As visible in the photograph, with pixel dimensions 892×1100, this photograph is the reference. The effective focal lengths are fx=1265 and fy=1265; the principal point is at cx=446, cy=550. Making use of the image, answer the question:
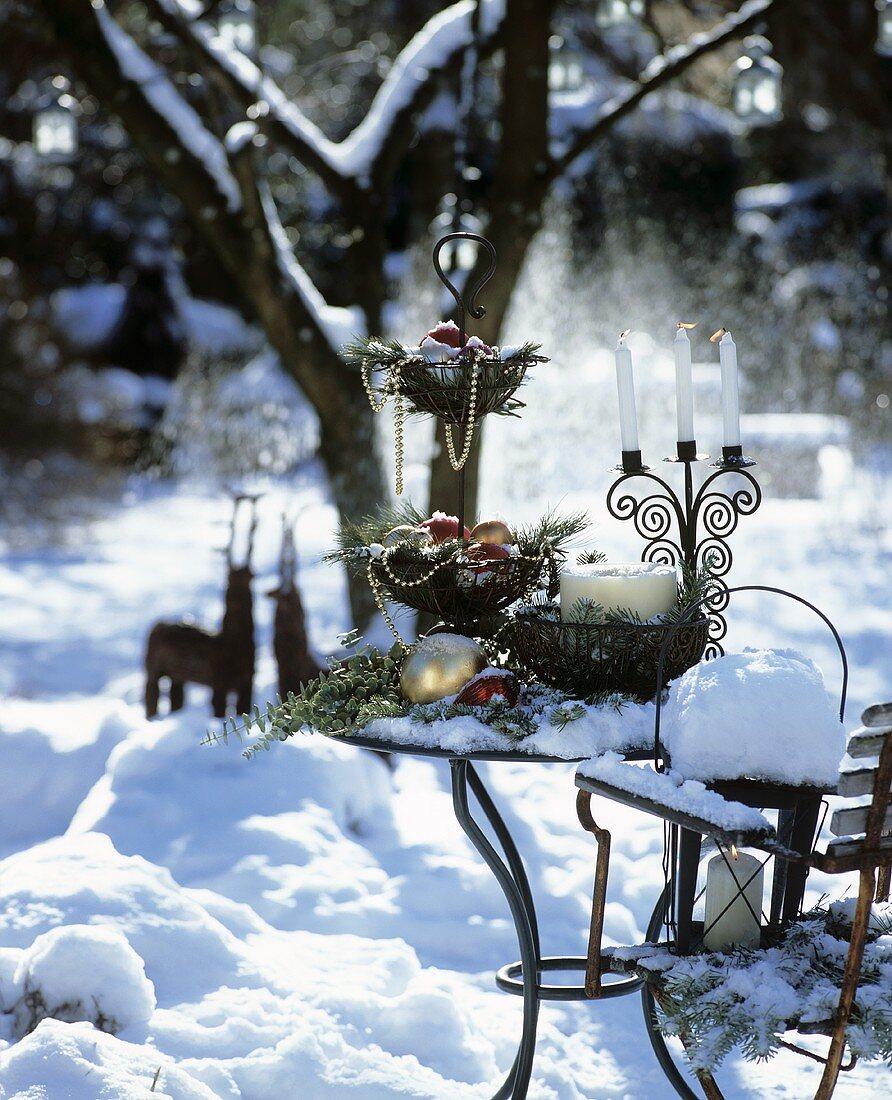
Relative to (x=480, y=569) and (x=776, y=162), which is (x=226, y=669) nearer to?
(x=480, y=569)

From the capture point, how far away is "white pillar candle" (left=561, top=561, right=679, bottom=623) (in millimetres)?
2078

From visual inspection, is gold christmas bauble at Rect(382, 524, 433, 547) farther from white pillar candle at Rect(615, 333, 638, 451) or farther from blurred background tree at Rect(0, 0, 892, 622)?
blurred background tree at Rect(0, 0, 892, 622)

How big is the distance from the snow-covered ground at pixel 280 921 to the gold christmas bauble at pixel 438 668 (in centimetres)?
78

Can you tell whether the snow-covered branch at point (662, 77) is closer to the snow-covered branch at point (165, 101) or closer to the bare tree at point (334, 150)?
the bare tree at point (334, 150)

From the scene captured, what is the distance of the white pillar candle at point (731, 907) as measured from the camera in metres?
1.96

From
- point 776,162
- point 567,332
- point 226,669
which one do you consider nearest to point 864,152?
point 776,162

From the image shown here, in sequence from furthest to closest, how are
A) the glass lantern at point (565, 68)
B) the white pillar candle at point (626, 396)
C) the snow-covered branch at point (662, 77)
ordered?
the glass lantern at point (565, 68)
the snow-covered branch at point (662, 77)
the white pillar candle at point (626, 396)

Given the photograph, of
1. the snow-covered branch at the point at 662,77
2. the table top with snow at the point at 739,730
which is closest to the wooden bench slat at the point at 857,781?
the table top with snow at the point at 739,730

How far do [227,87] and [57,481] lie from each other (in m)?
6.96

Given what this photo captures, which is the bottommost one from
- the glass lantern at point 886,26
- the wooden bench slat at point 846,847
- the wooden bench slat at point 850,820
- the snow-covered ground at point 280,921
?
the snow-covered ground at point 280,921

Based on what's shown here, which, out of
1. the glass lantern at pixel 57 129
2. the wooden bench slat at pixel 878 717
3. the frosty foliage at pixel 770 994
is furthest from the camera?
the glass lantern at pixel 57 129

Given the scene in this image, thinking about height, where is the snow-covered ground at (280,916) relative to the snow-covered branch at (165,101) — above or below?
below

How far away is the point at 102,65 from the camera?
4730mm

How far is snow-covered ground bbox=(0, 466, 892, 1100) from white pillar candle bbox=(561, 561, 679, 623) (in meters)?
1.01
